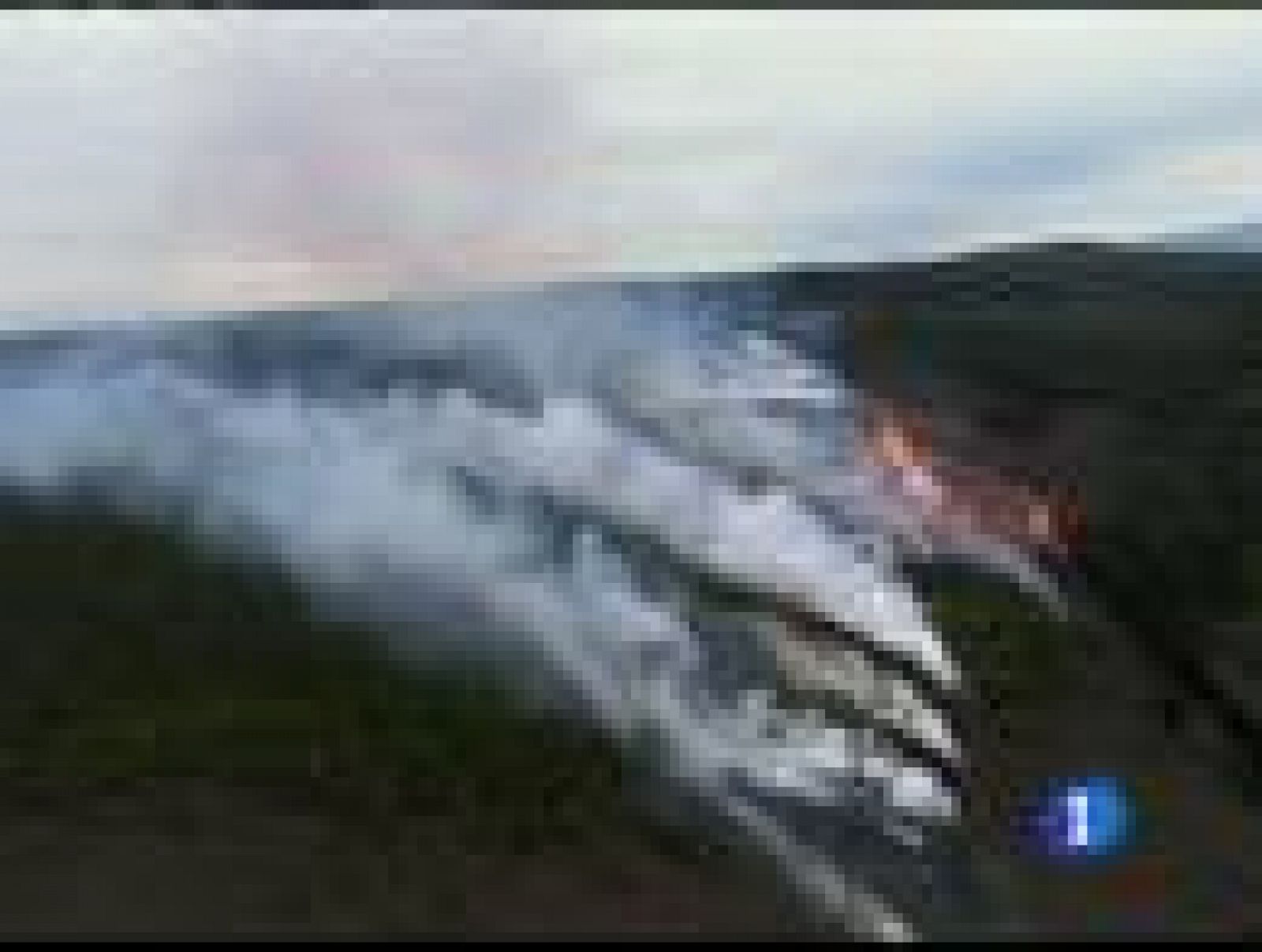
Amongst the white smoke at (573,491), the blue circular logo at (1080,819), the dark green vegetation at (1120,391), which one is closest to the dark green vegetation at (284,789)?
the white smoke at (573,491)

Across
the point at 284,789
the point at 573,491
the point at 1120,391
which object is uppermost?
the point at 1120,391

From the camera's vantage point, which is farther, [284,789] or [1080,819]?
[1080,819]

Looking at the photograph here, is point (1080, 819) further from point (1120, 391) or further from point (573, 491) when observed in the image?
point (1120, 391)

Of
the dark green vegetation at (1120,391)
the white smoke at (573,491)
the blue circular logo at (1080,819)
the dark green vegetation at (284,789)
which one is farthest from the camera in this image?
the dark green vegetation at (1120,391)

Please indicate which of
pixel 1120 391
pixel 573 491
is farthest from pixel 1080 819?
pixel 1120 391

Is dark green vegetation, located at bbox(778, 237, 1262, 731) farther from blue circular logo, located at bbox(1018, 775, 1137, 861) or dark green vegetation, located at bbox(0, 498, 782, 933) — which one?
dark green vegetation, located at bbox(0, 498, 782, 933)

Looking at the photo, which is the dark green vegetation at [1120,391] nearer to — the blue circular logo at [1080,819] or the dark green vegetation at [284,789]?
the blue circular logo at [1080,819]

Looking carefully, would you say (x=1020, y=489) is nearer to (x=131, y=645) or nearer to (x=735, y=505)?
(x=735, y=505)
